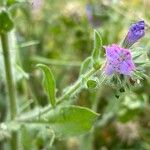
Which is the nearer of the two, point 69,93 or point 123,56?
point 123,56

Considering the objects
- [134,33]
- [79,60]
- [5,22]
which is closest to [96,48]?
[134,33]

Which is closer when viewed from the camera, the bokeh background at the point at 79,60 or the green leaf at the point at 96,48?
the green leaf at the point at 96,48

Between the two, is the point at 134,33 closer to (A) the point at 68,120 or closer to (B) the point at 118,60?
(B) the point at 118,60

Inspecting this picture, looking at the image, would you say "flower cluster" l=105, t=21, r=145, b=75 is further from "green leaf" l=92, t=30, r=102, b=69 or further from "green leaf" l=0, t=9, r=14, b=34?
"green leaf" l=0, t=9, r=14, b=34

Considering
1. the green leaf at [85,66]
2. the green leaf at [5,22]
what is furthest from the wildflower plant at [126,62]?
the green leaf at [5,22]

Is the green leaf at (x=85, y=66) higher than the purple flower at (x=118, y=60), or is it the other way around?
the purple flower at (x=118, y=60)

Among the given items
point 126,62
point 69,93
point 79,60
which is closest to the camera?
point 126,62

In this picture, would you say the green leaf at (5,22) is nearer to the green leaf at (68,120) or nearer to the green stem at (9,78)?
the green stem at (9,78)
